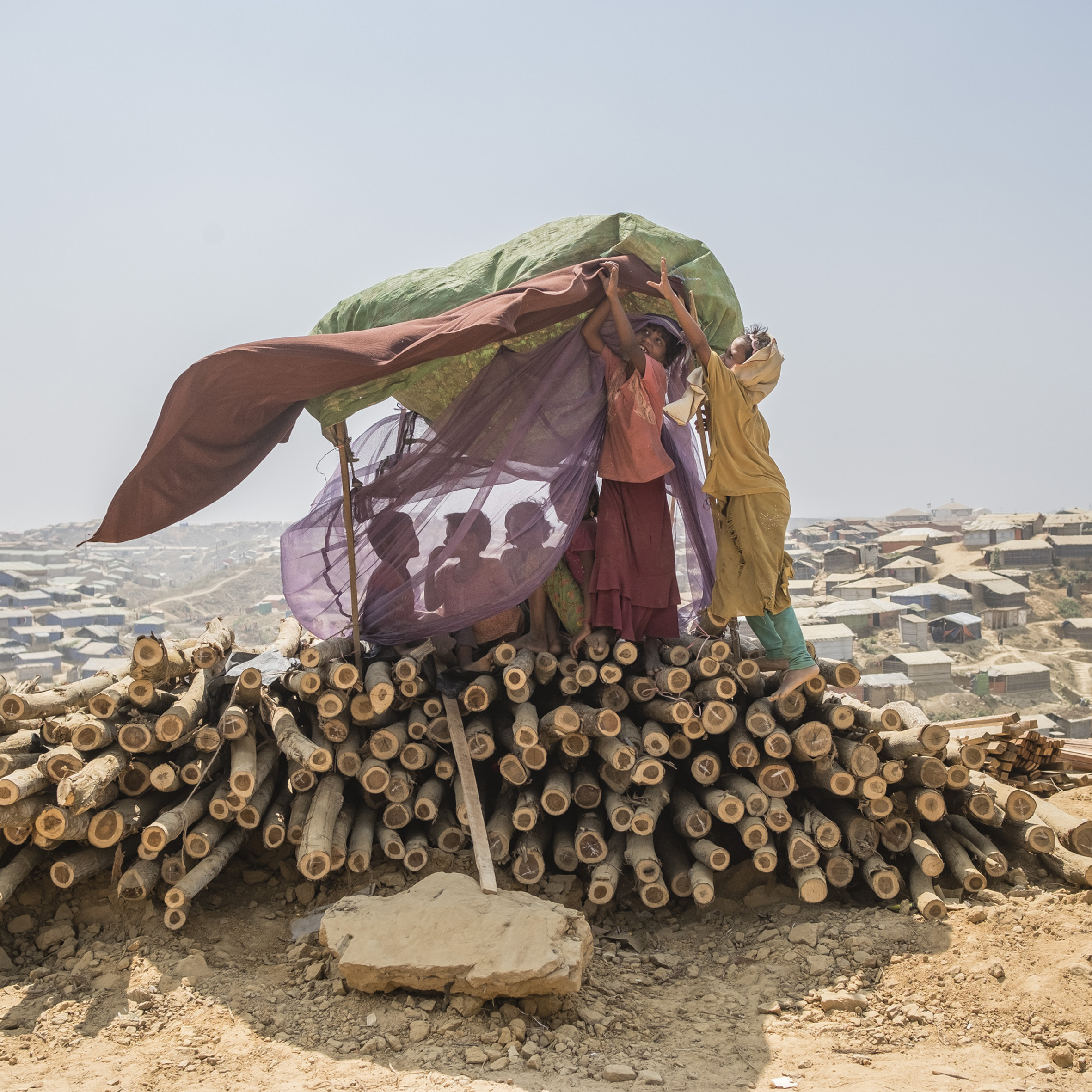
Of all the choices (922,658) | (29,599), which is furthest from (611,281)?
(29,599)

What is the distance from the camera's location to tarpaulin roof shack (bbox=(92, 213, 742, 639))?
13.9ft

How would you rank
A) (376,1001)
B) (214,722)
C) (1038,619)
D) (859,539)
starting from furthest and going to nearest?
(859,539) → (1038,619) → (214,722) → (376,1001)

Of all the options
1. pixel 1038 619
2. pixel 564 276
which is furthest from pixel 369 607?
pixel 1038 619

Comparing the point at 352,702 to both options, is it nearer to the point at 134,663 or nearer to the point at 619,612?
the point at 134,663

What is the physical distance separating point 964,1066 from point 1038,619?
3876 cm

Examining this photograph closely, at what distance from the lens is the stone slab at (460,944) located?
3.18 metres

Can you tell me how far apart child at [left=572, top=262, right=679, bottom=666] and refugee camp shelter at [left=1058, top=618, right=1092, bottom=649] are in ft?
115

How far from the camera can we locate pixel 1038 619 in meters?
36.3

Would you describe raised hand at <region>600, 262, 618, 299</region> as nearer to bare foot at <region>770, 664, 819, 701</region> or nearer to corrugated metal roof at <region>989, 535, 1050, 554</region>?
bare foot at <region>770, 664, 819, 701</region>

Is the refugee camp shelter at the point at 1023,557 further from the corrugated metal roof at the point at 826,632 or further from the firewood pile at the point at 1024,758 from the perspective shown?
the firewood pile at the point at 1024,758

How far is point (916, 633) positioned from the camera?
3306cm

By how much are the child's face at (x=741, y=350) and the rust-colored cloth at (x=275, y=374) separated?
0.59 m

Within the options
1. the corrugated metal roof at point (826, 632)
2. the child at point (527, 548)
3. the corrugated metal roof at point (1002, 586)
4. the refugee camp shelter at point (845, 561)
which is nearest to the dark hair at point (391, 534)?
the child at point (527, 548)

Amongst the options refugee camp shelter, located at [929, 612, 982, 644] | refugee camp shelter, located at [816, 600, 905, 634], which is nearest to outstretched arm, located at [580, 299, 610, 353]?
refugee camp shelter, located at [816, 600, 905, 634]
